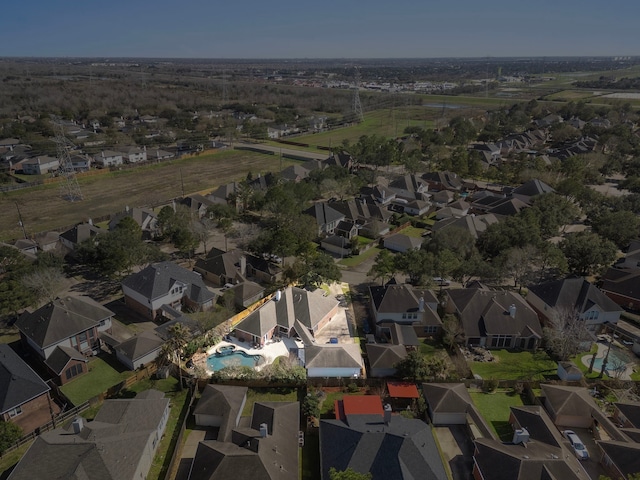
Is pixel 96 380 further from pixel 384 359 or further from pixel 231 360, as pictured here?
pixel 384 359

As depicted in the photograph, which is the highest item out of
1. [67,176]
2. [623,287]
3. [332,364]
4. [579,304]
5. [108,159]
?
[67,176]

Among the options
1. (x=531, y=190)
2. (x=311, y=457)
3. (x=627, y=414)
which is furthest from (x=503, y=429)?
(x=531, y=190)

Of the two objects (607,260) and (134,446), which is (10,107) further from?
(607,260)

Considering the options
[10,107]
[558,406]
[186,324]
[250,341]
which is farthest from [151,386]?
[10,107]

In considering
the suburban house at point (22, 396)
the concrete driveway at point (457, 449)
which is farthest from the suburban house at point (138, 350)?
the concrete driveway at point (457, 449)

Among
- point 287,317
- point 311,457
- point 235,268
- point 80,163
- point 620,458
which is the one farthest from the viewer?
point 80,163

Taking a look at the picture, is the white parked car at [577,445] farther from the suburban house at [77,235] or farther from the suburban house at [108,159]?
the suburban house at [108,159]

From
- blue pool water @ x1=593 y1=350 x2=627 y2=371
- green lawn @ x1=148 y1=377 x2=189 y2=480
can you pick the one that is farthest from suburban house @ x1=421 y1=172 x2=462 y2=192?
green lawn @ x1=148 y1=377 x2=189 y2=480
